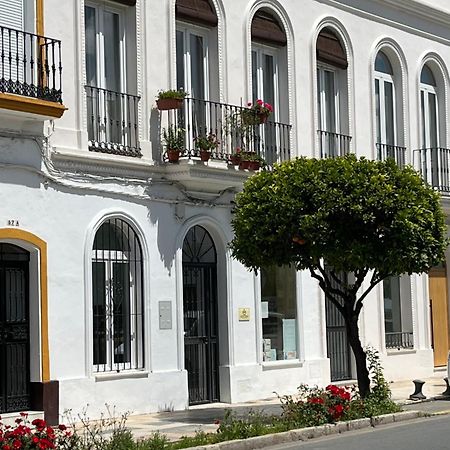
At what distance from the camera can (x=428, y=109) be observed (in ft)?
91.0

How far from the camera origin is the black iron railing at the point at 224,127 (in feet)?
66.5

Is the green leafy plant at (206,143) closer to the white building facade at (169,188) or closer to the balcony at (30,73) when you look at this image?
the white building facade at (169,188)

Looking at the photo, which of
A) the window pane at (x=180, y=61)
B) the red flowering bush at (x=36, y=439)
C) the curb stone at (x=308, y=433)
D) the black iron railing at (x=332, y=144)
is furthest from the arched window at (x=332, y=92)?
the red flowering bush at (x=36, y=439)

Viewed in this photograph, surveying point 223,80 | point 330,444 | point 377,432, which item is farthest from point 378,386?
point 223,80

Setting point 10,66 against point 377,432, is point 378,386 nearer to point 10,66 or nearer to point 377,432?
point 377,432

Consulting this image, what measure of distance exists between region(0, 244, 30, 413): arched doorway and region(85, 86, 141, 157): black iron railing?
2.42 meters

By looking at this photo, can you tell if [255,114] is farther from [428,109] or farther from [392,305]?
[428,109]

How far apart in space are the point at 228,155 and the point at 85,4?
152 inches

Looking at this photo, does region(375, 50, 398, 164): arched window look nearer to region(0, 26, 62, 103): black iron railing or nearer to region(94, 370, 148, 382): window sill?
region(94, 370, 148, 382): window sill

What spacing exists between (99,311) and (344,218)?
173 inches

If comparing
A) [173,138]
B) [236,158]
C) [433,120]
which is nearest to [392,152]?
[433,120]

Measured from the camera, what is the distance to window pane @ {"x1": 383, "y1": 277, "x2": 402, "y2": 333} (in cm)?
2606

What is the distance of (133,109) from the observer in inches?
768

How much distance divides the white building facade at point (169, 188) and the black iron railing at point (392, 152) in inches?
1.6
